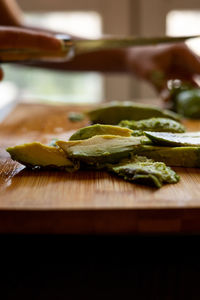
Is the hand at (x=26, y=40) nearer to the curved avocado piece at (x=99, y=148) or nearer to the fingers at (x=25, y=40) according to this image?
the fingers at (x=25, y=40)

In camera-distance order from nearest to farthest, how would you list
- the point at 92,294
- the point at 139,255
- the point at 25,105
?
the point at 92,294
the point at 139,255
the point at 25,105

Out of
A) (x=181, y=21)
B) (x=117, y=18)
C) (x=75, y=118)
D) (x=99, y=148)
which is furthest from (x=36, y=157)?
(x=181, y=21)

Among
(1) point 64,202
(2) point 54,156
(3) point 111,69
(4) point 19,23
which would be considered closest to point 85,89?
(3) point 111,69

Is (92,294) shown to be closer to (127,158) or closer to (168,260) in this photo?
(168,260)

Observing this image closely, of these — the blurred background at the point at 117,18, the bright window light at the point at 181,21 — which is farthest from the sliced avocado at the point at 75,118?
the bright window light at the point at 181,21

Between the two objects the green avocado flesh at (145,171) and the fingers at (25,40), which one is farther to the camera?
the fingers at (25,40)

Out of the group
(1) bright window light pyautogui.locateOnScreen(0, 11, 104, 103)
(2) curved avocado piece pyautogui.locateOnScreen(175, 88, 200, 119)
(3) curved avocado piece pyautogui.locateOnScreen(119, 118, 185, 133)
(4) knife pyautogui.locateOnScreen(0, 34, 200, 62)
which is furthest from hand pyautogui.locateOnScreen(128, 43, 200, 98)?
(1) bright window light pyautogui.locateOnScreen(0, 11, 104, 103)

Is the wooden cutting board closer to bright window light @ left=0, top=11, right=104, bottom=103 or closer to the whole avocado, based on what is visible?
the whole avocado
